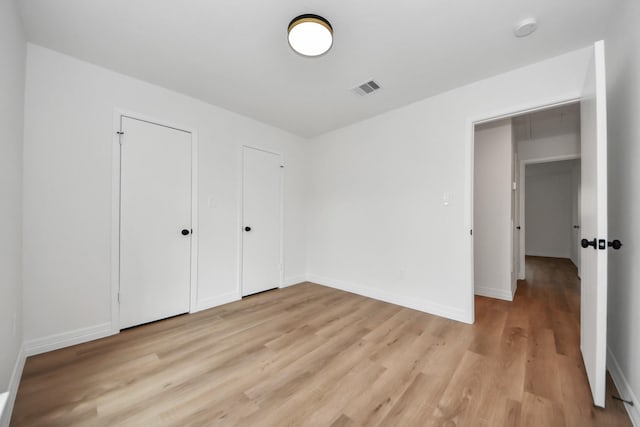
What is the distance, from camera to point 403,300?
10.1 ft

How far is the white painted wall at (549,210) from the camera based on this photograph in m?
6.55

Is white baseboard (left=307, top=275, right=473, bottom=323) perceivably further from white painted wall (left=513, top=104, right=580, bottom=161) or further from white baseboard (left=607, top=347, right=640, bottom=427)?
white painted wall (left=513, top=104, right=580, bottom=161)

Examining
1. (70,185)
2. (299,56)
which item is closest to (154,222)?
(70,185)

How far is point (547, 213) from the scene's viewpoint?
692cm

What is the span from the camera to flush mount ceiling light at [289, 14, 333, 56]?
63.6 inches

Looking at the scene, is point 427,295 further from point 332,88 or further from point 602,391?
point 332,88

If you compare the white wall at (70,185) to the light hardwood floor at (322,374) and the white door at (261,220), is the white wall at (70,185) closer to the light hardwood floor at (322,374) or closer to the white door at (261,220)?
the light hardwood floor at (322,374)

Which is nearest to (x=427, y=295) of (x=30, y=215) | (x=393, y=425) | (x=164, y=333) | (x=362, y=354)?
(x=362, y=354)

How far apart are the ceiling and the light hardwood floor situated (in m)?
2.54

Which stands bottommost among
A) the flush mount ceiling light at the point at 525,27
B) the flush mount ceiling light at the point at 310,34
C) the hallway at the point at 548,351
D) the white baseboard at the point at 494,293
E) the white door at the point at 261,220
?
the hallway at the point at 548,351

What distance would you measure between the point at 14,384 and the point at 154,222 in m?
1.46

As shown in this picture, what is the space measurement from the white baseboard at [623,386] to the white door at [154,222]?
11.8 feet

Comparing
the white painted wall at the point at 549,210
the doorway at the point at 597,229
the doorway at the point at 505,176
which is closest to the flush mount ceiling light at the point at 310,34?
the doorway at the point at 597,229

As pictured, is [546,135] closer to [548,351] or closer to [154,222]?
[548,351]
